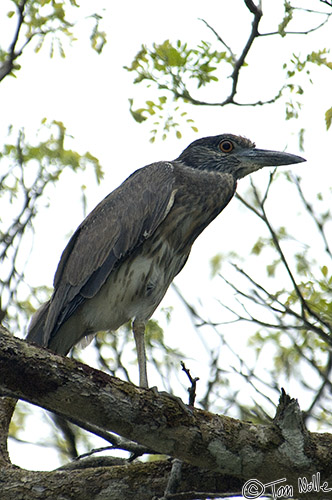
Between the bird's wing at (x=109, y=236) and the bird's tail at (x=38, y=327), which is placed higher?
the bird's wing at (x=109, y=236)

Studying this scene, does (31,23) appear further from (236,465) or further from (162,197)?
(236,465)

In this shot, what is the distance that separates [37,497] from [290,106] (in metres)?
3.81

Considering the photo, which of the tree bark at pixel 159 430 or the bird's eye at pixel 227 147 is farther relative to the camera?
the bird's eye at pixel 227 147

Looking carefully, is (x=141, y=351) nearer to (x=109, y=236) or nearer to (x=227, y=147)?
(x=109, y=236)

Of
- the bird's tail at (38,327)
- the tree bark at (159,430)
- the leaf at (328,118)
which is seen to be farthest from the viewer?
the bird's tail at (38,327)

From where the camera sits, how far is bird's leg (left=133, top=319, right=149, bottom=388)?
16.9 feet

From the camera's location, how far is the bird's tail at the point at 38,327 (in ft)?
19.2

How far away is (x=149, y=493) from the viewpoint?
378cm

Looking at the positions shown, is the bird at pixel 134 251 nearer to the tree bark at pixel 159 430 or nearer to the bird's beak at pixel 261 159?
the bird's beak at pixel 261 159

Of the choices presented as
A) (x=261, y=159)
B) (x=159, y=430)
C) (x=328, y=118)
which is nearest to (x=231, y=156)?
(x=261, y=159)

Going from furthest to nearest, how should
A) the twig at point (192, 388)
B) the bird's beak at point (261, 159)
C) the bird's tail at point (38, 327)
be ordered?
the bird's beak at point (261, 159)
the bird's tail at point (38, 327)
the twig at point (192, 388)

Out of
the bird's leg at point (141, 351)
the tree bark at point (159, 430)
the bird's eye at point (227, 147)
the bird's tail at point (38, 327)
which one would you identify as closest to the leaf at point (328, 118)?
the bird's eye at point (227, 147)

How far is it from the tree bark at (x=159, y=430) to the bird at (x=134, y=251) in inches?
54.8

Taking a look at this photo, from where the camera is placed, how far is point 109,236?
226 inches
